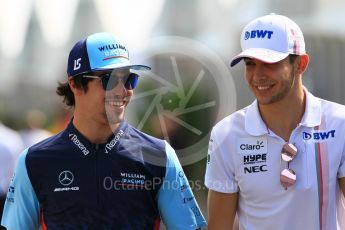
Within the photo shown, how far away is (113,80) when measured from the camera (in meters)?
4.53

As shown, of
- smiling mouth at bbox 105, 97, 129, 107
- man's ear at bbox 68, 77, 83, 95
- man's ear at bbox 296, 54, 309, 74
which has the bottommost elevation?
smiling mouth at bbox 105, 97, 129, 107

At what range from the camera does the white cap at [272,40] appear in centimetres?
463

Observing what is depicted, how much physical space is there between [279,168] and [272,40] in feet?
2.43

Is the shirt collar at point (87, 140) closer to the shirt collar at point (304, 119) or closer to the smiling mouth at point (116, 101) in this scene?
the smiling mouth at point (116, 101)

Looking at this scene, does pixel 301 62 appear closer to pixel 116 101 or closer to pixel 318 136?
pixel 318 136

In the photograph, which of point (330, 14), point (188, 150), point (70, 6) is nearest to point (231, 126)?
point (188, 150)

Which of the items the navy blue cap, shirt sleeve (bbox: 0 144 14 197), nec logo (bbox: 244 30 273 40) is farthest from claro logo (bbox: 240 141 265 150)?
shirt sleeve (bbox: 0 144 14 197)

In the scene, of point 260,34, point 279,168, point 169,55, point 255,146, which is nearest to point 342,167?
point 279,168

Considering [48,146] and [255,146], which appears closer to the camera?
[48,146]

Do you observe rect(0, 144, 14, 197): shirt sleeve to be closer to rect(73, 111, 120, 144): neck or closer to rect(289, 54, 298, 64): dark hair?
rect(73, 111, 120, 144): neck

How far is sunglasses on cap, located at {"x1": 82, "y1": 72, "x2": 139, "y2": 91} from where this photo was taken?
4.52 m

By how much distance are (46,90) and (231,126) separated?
27328mm

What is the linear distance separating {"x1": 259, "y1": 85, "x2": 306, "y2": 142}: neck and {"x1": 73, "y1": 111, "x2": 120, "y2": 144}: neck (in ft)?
3.05

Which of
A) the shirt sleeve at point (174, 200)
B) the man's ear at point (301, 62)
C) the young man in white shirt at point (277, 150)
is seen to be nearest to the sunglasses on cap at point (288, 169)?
the young man in white shirt at point (277, 150)
